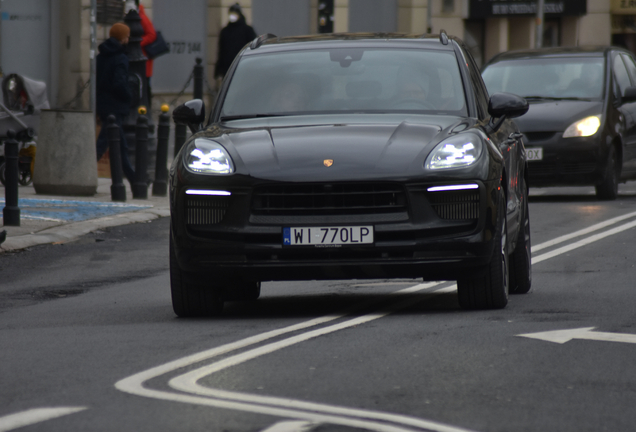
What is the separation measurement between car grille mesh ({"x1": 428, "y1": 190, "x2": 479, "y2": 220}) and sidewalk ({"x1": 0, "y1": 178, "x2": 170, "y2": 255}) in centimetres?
560

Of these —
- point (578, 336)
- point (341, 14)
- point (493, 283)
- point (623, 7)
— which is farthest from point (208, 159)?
point (623, 7)

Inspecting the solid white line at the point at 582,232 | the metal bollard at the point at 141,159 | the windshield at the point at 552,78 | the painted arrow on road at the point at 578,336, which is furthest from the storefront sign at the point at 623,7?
the painted arrow on road at the point at 578,336

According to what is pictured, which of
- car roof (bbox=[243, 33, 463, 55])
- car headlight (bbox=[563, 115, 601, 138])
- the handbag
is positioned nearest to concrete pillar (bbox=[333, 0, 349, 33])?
the handbag

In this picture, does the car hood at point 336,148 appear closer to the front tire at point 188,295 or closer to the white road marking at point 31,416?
the front tire at point 188,295

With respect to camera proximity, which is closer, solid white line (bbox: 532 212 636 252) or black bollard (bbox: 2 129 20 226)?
solid white line (bbox: 532 212 636 252)

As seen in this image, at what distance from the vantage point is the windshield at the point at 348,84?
8406mm

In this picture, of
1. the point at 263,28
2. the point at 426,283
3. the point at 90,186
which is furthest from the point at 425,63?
the point at 263,28

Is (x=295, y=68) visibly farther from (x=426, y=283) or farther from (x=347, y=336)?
(x=347, y=336)

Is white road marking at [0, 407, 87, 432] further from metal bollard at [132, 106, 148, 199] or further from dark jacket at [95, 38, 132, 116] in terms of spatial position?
dark jacket at [95, 38, 132, 116]

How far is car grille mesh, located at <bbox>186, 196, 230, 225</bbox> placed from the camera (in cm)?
734

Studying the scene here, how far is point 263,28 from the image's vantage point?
33.9 metres

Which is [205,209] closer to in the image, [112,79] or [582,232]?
[582,232]

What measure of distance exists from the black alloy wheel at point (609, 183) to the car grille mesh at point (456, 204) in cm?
978

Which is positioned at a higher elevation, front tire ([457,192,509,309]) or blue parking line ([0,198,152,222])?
front tire ([457,192,509,309])
